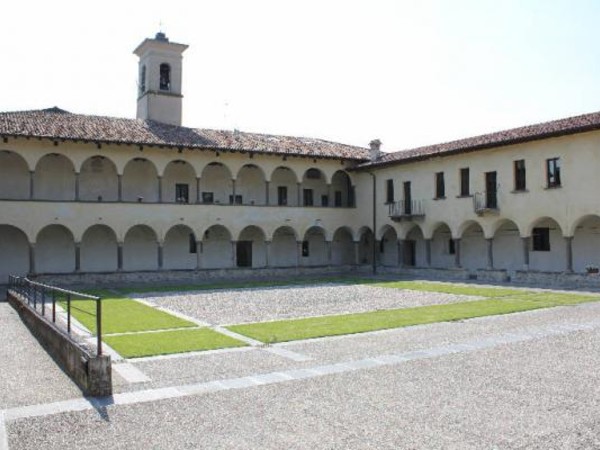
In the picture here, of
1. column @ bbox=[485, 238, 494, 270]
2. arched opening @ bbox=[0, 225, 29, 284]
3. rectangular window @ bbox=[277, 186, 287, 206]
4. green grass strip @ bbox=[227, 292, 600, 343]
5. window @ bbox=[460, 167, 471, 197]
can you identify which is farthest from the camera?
rectangular window @ bbox=[277, 186, 287, 206]

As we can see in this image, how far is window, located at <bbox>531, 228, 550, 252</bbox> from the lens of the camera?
28.3 m

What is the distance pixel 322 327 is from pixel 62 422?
7.64m

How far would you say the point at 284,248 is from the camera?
36781 millimetres

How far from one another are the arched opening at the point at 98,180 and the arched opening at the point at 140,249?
2210 millimetres

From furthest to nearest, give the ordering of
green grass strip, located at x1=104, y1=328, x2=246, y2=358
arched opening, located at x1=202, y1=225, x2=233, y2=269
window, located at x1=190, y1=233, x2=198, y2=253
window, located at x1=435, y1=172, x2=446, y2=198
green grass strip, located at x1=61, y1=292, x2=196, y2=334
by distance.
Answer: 1. arched opening, located at x1=202, y1=225, x2=233, y2=269
2. window, located at x1=190, y1=233, x2=198, y2=253
3. window, located at x1=435, y1=172, x2=446, y2=198
4. green grass strip, located at x1=61, y1=292, x2=196, y2=334
5. green grass strip, located at x1=104, y1=328, x2=246, y2=358

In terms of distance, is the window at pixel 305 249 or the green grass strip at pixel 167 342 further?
the window at pixel 305 249

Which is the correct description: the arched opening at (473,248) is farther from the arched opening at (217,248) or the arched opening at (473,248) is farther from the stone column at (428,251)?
the arched opening at (217,248)

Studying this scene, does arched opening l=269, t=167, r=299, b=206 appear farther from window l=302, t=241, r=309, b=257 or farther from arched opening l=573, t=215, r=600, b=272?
arched opening l=573, t=215, r=600, b=272

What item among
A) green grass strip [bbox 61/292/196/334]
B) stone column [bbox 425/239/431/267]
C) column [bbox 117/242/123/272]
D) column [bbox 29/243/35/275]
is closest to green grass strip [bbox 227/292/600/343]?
green grass strip [bbox 61/292/196/334]

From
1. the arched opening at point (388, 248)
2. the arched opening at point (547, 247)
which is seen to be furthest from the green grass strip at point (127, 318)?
the arched opening at point (388, 248)

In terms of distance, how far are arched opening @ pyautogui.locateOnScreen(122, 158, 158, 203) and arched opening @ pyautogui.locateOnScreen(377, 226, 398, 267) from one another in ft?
46.7

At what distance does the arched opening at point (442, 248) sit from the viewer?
1318 inches

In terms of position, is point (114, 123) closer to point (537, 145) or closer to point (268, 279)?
point (268, 279)

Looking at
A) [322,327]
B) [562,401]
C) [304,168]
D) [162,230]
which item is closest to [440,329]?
[322,327]
